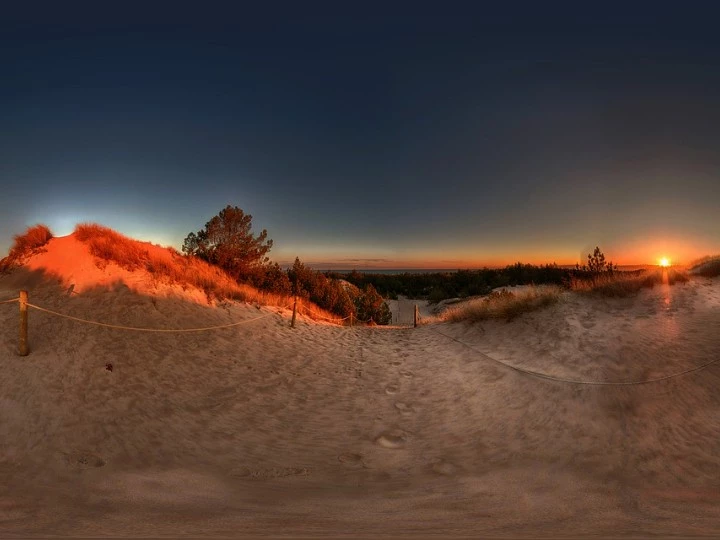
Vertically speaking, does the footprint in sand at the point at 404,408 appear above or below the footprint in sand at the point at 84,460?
below

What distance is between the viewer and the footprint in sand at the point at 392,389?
9062 mm

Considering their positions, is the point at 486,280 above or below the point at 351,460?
above

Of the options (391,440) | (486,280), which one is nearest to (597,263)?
(391,440)

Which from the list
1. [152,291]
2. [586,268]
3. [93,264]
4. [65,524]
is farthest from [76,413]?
[586,268]

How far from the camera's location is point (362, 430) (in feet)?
22.9

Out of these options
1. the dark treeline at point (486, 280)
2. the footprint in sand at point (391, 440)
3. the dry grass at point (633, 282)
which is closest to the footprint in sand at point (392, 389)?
the footprint in sand at point (391, 440)

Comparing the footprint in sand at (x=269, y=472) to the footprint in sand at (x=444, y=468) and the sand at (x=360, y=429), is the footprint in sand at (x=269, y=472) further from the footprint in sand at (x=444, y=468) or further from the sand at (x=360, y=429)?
the footprint in sand at (x=444, y=468)

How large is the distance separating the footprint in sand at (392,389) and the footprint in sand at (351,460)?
3.15m

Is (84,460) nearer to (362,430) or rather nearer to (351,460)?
(351,460)

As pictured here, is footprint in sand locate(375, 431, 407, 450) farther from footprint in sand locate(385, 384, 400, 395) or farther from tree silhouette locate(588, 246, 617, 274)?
tree silhouette locate(588, 246, 617, 274)

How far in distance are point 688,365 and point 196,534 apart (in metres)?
8.60

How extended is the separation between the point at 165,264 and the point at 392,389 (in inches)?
418

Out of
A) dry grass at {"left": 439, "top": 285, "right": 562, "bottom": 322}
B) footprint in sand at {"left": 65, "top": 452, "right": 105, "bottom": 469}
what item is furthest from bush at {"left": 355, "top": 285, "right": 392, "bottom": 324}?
footprint in sand at {"left": 65, "top": 452, "right": 105, "bottom": 469}

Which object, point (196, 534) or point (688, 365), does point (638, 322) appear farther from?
point (196, 534)
